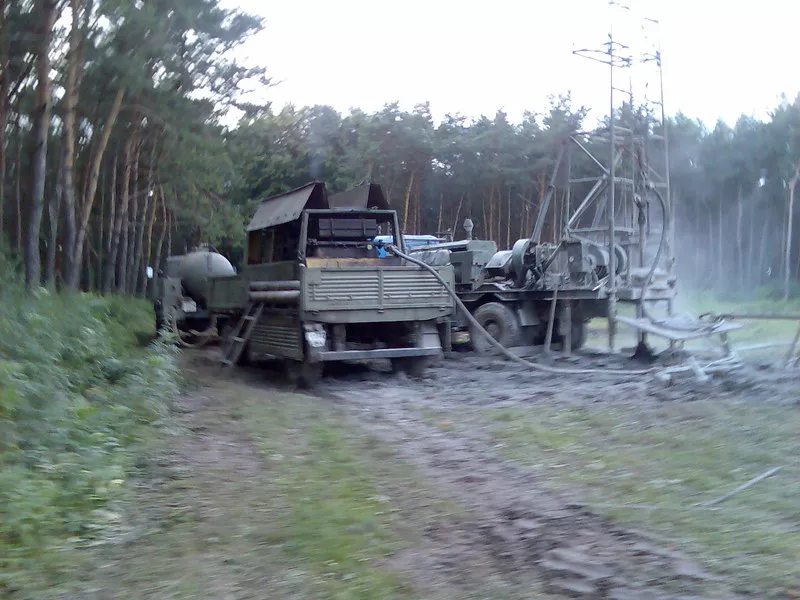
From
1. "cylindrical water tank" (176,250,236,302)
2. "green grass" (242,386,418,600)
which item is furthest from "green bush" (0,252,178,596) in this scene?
"cylindrical water tank" (176,250,236,302)

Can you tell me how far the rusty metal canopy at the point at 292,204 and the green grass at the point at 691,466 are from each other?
4.65 meters

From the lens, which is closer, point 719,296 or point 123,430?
point 123,430

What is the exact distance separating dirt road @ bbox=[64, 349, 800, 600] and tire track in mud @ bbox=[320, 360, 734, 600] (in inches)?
0.5

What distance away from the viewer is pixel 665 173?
13750 mm

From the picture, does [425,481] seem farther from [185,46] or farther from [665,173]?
[185,46]

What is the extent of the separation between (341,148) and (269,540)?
29114mm

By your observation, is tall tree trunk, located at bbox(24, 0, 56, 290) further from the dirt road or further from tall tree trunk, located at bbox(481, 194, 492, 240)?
tall tree trunk, located at bbox(481, 194, 492, 240)

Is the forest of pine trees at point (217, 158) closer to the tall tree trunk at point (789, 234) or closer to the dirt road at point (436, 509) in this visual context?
the tall tree trunk at point (789, 234)

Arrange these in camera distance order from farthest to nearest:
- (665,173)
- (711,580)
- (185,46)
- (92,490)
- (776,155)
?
1. (776,155)
2. (185,46)
3. (665,173)
4. (92,490)
5. (711,580)

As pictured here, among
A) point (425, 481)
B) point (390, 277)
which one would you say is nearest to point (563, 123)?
point (390, 277)

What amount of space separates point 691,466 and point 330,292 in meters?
5.39

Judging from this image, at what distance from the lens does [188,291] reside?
17.8 metres

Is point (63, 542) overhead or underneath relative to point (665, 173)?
underneath

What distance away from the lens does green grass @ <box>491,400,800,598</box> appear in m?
4.26
